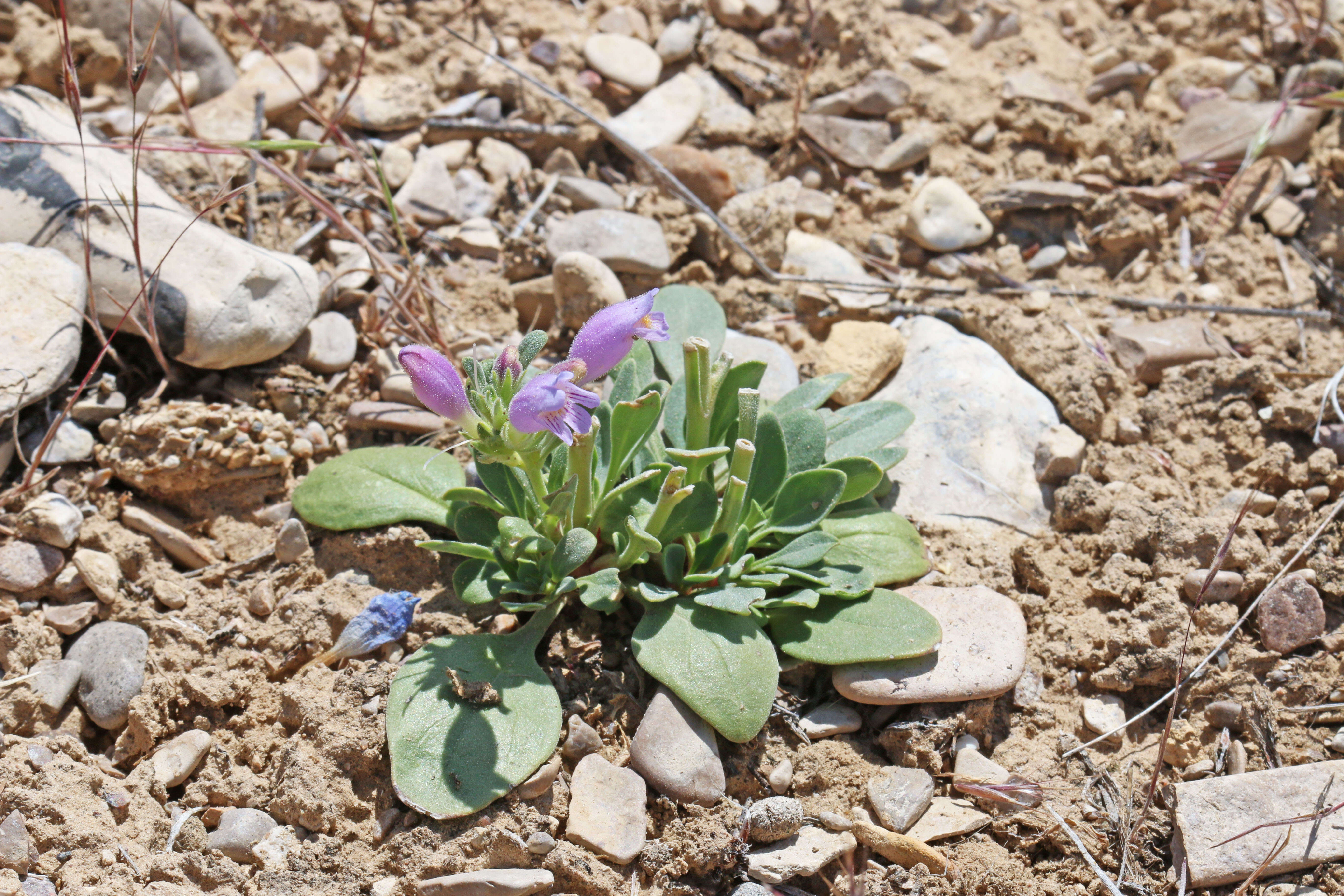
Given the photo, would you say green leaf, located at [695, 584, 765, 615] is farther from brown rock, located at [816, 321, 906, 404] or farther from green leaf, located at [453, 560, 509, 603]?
brown rock, located at [816, 321, 906, 404]

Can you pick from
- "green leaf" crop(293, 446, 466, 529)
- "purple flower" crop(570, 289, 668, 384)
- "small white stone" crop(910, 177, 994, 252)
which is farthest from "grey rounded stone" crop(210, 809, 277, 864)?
"small white stone" crop(910, 177, 994, 252)

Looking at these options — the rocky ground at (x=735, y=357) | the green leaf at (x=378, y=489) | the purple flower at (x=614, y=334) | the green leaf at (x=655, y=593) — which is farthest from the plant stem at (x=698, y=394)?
the green leaf at (x=378, y=489)

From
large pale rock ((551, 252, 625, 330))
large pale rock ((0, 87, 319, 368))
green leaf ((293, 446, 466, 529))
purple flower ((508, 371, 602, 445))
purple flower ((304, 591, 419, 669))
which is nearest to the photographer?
purple flower ((508, 371, 602, 445))

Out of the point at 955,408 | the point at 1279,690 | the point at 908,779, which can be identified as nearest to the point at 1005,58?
the point at 955,408

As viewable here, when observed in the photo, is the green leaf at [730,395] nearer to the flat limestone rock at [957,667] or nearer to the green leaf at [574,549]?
the green leaf at [574,549]

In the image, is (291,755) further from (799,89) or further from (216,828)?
(799,89)
